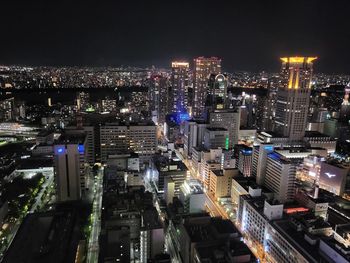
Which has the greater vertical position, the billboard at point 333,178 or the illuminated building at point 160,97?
the illuminated building at point 160,97

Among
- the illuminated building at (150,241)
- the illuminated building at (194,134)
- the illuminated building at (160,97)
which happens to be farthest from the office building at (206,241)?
the illuminated building at (160,97)

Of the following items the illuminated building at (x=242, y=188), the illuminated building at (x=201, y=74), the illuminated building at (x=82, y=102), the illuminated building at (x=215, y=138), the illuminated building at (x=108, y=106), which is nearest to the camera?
the illuminated building at (x=242, y=188)

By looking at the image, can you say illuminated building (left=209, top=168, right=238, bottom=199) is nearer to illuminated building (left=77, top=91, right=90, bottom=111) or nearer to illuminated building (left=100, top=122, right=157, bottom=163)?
illuminated building (left=100, top=122, right=157, bottom=163)

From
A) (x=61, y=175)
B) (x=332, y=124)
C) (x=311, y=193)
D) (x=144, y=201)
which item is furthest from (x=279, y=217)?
(x=332, y=124)

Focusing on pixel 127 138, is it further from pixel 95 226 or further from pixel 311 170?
pixel 311 170

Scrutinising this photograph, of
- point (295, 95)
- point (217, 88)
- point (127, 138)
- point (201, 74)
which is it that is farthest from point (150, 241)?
point (201, 74)

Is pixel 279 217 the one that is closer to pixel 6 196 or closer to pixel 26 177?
pixel 6 196

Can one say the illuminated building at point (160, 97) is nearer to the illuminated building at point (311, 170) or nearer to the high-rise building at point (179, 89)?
the high-rise building at point (179, 89)
